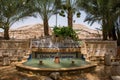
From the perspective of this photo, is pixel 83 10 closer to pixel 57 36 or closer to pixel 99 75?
pixel 57 36

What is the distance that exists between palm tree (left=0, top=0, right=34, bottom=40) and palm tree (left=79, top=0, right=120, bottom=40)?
6.51 m

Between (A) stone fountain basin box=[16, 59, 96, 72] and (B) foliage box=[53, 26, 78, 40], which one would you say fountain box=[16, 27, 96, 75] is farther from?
(A) stone fountain basin box=[16, 59, 96, 72]

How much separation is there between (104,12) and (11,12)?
33.6 ft

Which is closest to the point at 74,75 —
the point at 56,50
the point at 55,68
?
the point at 55,68

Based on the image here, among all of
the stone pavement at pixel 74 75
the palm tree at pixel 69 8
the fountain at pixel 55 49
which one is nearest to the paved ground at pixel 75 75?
the stone pavement at pixel 74 75

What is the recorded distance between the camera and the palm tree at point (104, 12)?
2209cm

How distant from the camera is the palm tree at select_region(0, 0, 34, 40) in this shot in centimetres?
2328

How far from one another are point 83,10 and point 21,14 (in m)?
7.29

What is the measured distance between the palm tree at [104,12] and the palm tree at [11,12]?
21.4 feet

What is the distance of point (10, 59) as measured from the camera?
18562 mm

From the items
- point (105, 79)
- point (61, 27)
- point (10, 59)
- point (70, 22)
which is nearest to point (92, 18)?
point (70, 22)

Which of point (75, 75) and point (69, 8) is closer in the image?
point (75, 75)

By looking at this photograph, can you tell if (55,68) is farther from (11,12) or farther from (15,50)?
(11,12)

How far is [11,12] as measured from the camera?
79.3 feet
